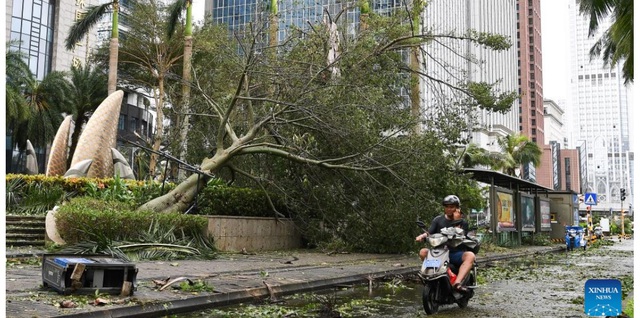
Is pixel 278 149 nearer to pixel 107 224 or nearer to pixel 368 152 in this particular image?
pixel 368 152

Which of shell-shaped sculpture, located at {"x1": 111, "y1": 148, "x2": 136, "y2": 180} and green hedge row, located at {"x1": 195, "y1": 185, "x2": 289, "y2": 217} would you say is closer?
green hedge row, located at {"x1": 195, "y1": 185, "x2": 289, "y2": 217}

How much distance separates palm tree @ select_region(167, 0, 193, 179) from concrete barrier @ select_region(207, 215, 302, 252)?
4.46m

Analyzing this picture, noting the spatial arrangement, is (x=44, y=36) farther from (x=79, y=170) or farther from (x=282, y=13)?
(x=282, y=13)

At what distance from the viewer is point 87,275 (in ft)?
27.3

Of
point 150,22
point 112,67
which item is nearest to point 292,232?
point 112,67

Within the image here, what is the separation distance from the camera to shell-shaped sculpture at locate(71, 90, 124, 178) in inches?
1078

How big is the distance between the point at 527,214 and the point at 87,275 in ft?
83.1

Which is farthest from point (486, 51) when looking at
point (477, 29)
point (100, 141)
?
point (100, 141)

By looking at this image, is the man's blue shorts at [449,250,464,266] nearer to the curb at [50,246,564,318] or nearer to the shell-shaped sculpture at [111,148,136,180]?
the curb at [50,246,564,318]

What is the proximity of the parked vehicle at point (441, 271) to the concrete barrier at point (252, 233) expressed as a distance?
9438 millimetres

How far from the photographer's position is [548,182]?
132m

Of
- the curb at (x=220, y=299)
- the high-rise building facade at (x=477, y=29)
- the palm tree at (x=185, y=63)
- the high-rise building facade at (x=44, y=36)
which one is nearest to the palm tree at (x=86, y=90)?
the high-rise building facade at (x=477, y=29)

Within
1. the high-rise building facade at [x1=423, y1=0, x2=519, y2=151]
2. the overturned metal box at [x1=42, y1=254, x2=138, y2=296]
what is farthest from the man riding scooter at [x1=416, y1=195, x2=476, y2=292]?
the high-rise building facade at [x1=423, y1=0, x2=519, y2=151]

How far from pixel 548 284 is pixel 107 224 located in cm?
943
